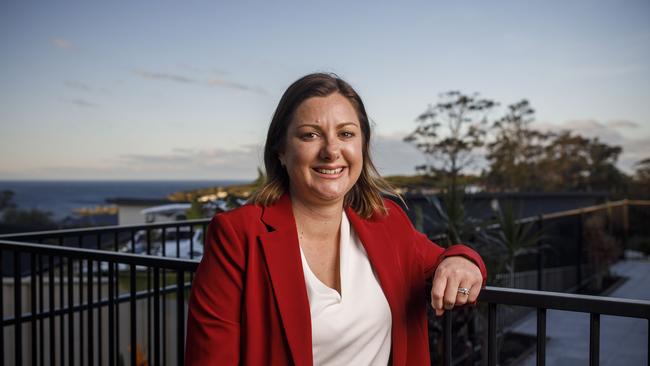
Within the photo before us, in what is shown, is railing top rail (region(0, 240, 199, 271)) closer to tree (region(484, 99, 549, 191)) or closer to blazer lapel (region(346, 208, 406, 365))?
blazer lapel (region(346, 208, 406, 365))

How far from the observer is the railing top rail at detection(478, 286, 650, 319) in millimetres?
1146

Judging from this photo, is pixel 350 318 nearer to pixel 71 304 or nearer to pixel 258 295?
pixel 258 295

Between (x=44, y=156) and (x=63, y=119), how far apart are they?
236 cm

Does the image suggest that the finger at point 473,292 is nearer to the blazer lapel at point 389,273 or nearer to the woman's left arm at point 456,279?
the woman's left arm at point 456,279

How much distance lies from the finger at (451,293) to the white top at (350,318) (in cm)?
18

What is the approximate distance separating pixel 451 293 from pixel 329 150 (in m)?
0.48

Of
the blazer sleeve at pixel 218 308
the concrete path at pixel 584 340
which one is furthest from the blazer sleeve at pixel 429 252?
the concrete path at pixel 584 340

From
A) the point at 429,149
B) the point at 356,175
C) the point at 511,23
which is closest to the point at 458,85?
the point at 429,149

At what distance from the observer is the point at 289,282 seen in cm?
134

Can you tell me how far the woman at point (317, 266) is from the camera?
4.21 feet

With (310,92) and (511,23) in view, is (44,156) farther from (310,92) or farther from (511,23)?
(310,92)

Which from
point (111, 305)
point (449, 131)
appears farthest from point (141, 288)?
point (449, 131)

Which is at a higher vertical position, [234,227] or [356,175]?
[356,175]

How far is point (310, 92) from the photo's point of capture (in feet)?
4.80
